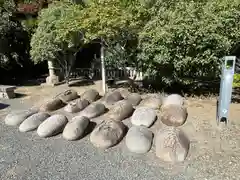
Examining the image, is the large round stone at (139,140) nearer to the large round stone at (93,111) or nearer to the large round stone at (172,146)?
the large round stone at (172,146)

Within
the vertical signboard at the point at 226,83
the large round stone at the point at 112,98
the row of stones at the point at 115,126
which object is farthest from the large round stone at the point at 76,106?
the vertical signboard at the point at 226,83

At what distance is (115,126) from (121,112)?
3.19ft

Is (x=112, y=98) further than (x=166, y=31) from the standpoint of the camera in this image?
Yes

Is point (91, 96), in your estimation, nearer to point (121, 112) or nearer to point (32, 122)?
point (121, 112)

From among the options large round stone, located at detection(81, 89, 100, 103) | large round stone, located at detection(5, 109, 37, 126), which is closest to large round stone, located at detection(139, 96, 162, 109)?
large round stone, located at detection(81, 89, 100, 103)

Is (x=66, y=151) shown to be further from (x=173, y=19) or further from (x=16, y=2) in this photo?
(x=16, y=2)

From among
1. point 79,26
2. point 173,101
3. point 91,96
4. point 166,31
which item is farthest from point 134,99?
point 79,26

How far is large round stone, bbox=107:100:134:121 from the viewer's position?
5.84 meters

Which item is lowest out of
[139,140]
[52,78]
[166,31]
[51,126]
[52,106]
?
[139,140]

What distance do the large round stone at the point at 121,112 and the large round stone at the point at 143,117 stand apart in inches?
9.5

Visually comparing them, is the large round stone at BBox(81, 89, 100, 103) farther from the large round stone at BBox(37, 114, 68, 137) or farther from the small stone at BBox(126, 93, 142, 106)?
the large round stone at BBox(37, 114, 68, 137)

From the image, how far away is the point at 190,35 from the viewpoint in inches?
246

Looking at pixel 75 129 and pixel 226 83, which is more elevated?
pixel 226 83

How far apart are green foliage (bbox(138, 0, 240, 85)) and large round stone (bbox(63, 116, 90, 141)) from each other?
9.27 feet
